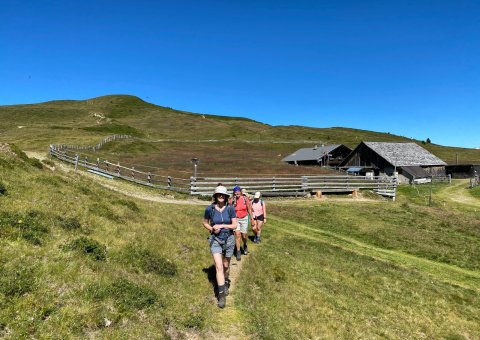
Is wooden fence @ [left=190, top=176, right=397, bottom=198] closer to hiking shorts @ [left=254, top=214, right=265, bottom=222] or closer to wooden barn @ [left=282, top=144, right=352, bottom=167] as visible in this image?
hiking shorts @ [left=254, top=214, right=265, bottom=222]

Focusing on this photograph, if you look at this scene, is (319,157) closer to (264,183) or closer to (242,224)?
(264,183)

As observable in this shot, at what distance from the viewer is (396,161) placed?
73.2 meters

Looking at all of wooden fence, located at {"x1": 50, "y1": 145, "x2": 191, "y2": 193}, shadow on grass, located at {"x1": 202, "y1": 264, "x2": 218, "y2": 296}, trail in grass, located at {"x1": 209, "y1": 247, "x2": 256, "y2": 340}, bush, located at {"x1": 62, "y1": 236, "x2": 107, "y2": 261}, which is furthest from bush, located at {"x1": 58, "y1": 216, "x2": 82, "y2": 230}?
wooden fence, located at {"x1": 50, "y1": 145, "x2": 191, "y2": 193}

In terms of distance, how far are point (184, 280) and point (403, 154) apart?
3031 inches

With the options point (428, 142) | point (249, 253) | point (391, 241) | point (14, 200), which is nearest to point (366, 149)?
point (391, 241)

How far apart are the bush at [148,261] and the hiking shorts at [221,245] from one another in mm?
1487

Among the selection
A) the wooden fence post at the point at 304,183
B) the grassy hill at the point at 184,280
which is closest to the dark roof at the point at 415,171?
the wooden fence post at the point at 304,183

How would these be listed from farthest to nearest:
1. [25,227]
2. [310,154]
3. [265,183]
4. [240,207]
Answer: [310,154]
[265,183]
[240,207]
[25,227]

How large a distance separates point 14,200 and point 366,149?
7568 centimetres

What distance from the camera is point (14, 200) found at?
10156 millimetres

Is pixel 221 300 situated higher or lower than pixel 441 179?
lower

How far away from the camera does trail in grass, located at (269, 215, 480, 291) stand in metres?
14.0

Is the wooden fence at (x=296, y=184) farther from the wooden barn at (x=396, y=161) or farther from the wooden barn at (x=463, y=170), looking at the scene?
the wooden barn at (x=463, y=170)

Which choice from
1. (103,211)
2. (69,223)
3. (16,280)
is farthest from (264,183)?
(16,280)
